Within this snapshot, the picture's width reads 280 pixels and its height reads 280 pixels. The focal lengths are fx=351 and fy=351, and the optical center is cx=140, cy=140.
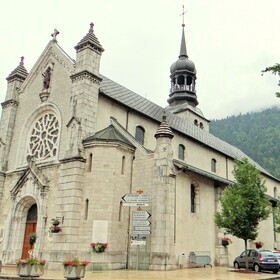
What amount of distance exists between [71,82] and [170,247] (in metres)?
13.5

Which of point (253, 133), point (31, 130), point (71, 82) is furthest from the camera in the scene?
point (253, 133)

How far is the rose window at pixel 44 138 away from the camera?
2597 cm

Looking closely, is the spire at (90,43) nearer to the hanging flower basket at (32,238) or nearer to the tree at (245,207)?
the hanging flower basket at (32,238)

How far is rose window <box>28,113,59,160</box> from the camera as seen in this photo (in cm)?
2597

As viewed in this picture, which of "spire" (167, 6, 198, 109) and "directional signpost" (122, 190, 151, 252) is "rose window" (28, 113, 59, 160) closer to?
"directional signpost" (122, 190, 151, 252)

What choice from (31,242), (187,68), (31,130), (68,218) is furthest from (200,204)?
(187,68)

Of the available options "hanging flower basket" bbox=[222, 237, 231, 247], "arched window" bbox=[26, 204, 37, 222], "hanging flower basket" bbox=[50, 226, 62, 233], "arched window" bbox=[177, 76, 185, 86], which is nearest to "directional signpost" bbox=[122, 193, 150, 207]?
"hanging flower basket" bbox=[50, 226, 62, 233]

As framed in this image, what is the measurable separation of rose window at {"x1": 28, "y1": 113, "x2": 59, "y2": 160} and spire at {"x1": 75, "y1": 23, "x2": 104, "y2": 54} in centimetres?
Result: 580

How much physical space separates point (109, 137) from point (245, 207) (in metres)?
10.1

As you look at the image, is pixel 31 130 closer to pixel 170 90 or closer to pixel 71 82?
pixel 71 82

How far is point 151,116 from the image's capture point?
29.6 metres

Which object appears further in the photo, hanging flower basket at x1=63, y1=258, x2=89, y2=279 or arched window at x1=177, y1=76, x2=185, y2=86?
arched window at x1=177, y1=76, x2=185, y2=86

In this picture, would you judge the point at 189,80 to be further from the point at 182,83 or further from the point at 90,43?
the point at 90,43

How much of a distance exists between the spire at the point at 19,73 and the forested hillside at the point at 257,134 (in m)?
62.0
